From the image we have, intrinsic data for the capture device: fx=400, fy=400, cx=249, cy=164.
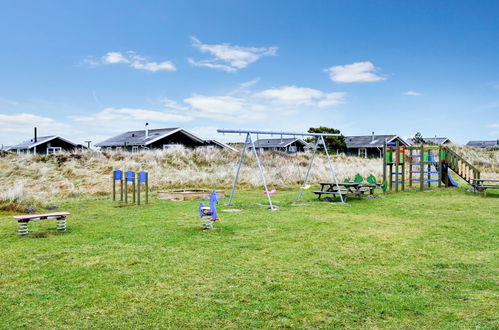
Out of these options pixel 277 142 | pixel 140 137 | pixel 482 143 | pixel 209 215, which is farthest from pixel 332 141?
pixel 482 143

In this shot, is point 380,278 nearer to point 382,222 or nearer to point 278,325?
point 278,325

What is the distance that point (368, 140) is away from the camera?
2222 inches

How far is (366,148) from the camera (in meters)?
55.4

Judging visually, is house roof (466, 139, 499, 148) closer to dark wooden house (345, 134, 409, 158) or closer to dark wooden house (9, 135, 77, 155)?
dark wooden house (345, 134, 409, 158)

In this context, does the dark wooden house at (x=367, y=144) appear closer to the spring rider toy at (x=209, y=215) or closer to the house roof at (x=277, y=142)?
the house roof at (x=277, y=142)

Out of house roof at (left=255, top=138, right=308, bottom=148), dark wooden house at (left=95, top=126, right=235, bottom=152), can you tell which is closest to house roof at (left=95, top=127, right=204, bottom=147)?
dark wooden house at (left=95, top=126, right=235, bottom=152)

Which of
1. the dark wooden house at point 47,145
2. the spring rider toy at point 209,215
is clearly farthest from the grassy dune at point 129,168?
the dark wooden house at point 47,145

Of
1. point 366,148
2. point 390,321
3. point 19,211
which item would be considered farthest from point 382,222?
point 366,148

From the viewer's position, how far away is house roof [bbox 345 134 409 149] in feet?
176

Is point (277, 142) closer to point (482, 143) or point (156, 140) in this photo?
point (156, 140)

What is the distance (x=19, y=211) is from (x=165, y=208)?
4.33 metres

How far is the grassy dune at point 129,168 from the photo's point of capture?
1694 centimetres

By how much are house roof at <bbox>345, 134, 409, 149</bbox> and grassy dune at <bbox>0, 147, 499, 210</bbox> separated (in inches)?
896

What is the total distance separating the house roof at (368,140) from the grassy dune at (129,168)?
74.6ft
